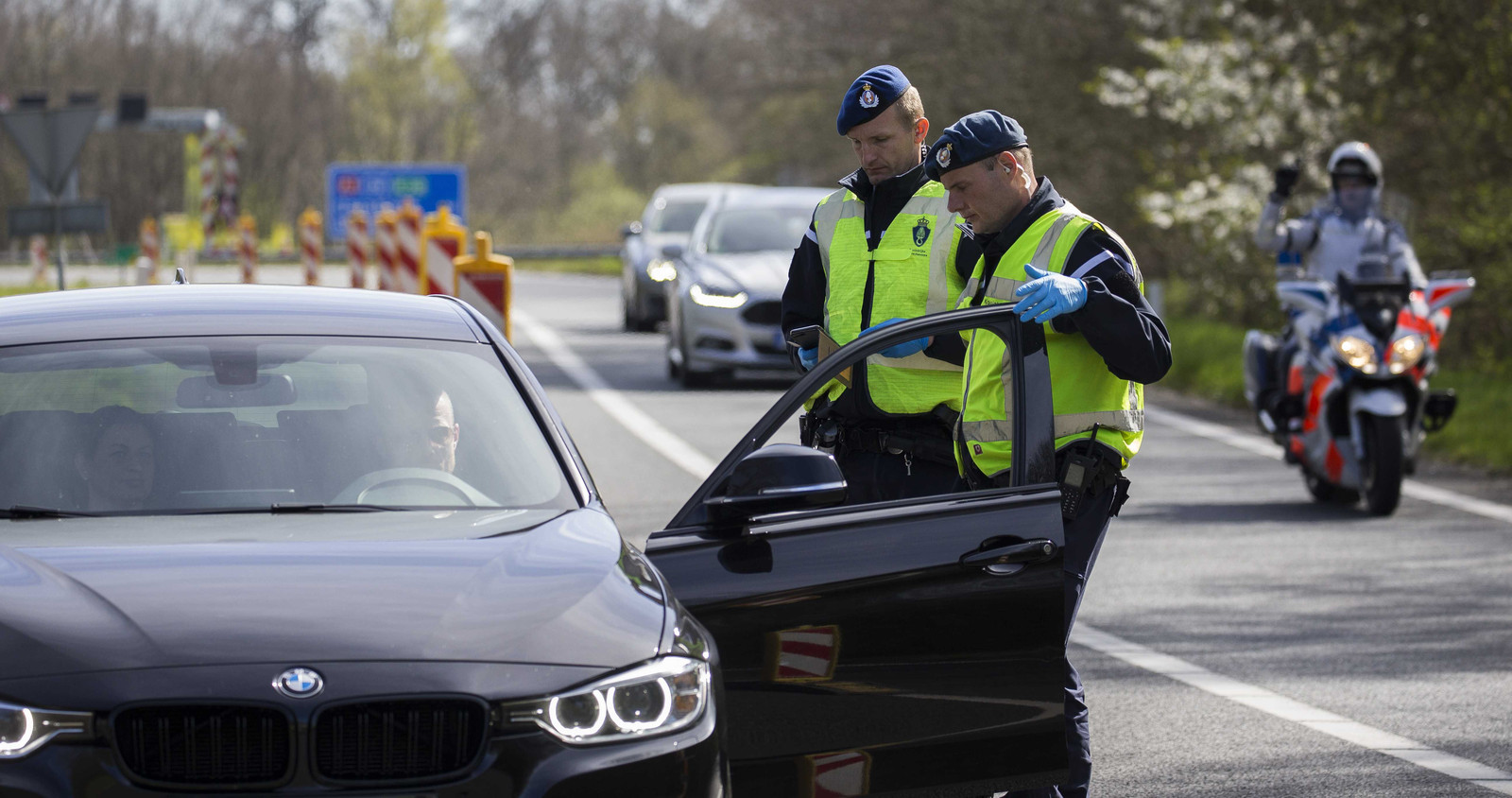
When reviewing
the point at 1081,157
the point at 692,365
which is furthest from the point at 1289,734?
the point at 1081,157

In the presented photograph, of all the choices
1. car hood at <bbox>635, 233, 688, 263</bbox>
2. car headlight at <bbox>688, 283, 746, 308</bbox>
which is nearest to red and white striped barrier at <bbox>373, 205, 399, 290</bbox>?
car hood at <bbox>635, 233, 688, 263</bbox>

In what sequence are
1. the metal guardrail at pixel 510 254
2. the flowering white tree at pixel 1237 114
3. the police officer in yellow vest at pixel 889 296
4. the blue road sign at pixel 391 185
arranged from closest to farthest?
1. the police officer in yellow vest at pixel 889 296
2. the flowering white tree at pixel 1237 114
3. the blue road sign at pixel 391 185
4. the metal guardrail at pixel 510 254

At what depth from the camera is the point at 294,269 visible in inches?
1863

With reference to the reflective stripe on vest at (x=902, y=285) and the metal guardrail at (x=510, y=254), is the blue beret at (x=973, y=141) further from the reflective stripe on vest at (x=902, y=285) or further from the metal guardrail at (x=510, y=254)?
the metal guardrail at (x=510, y=254)

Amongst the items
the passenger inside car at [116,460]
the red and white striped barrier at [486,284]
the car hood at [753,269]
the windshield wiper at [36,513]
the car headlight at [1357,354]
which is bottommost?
the car hood at [753,269]

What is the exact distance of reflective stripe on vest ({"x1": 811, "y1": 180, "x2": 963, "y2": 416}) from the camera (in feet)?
18.3

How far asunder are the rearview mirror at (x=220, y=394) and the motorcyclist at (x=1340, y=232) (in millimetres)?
7831

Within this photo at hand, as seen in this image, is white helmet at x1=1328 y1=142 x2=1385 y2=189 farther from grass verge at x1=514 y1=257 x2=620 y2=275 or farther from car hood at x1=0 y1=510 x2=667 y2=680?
grass verge at x1=514 y1=257 x2=620 y2=275

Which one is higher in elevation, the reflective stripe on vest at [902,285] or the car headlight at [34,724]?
the reflective stripe on vest at [902,285]

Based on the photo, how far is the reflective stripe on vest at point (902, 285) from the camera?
5590 mm

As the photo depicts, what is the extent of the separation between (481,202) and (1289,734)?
62.7 m

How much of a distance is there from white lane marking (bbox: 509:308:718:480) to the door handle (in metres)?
7.04

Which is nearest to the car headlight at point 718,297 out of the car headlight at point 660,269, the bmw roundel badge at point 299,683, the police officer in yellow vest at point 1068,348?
the car headlight at point 660,269

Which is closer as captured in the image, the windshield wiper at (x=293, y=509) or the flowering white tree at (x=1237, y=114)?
the windshield wiper at (x=293, y=509)
